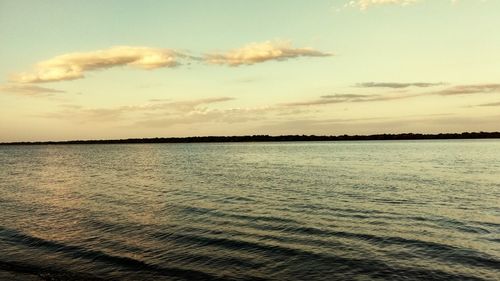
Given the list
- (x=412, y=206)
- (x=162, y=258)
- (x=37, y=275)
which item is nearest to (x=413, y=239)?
(x=412, y=206)

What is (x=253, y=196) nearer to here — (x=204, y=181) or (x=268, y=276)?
(x=204, y=181)

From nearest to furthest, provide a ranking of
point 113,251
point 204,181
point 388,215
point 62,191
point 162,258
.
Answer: point 162,258
point 113,251
point 388,215
point 62,191
point 204,181

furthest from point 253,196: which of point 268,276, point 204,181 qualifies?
point 268,276

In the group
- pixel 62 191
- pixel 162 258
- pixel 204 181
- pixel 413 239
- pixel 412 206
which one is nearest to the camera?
pixel 162 258

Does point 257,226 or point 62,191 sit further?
point 62,191

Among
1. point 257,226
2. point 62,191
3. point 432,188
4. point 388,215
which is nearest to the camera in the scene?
point 257,226

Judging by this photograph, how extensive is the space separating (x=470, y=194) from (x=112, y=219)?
2953 cm

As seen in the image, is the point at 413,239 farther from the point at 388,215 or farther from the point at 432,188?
the point at 432,188

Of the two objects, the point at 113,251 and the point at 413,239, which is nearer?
the point at 113,251

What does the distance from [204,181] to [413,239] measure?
107 feet

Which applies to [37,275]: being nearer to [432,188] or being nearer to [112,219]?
[112,219]

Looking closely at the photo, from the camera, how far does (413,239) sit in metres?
21.3

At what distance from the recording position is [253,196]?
1454 inches

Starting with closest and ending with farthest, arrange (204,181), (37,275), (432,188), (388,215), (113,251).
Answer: (37,275) → (113,251) → (388,215) → (432,188) → (204,181)
